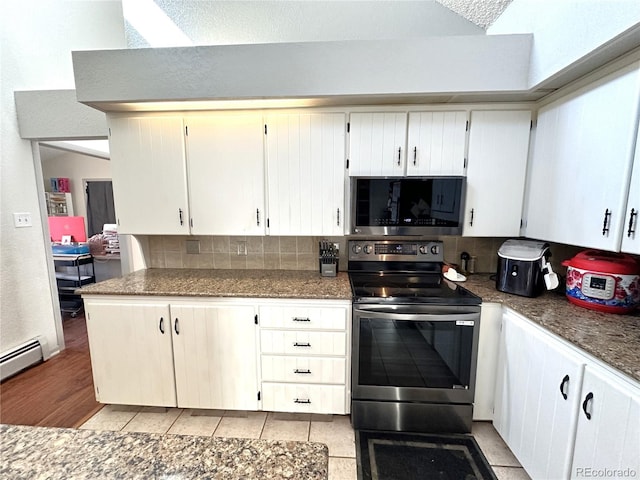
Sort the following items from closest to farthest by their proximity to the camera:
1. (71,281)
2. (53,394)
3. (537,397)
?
(537,397) < (53,394) < (71,281)

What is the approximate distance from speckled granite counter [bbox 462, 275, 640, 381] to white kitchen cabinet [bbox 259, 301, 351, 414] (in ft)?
3.17

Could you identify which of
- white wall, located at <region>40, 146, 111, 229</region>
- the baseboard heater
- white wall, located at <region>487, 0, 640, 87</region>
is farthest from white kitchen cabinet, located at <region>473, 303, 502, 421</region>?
white wall, located at <region>40, 146, 111, 229</region>

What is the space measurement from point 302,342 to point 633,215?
1.80 meters

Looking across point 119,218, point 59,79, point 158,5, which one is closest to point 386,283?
point 119,218

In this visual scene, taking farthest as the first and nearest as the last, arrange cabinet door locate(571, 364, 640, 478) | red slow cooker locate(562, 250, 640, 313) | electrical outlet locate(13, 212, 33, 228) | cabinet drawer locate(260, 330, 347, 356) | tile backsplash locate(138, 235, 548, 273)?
electrical outlet locate(13, 212, 33, 228) < tile backsplash locate(138, 235, 548, 273) < cabinet drawer locate(260, 330, 347, 356) < red slow cooker locate(562, 250, 640, 313) < cabinet door locate(571, 364, 640, 478)

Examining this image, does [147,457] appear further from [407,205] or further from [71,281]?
[71,281]

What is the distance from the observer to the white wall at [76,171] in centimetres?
533

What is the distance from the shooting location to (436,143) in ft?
6.23

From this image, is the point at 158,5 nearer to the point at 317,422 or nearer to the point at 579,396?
the point at 317,422

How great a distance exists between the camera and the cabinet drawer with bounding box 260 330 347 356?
1762mm

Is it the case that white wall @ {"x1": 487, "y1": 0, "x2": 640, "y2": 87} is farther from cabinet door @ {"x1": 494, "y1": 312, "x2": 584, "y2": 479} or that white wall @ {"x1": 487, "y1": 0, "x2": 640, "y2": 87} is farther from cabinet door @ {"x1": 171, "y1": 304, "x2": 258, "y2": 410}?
cabinet door @ {"x1": 171, "y1": 304, "x2": 258, "y2": 410}

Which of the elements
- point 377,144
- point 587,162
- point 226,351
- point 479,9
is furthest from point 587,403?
point 479,9

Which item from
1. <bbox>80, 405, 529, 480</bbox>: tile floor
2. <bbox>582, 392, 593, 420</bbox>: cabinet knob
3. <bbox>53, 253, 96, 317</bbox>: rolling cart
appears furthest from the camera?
<bbox>53, 253, 96, 317</bbox>: rolling cart

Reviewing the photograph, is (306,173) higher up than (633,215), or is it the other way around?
(306,173)
